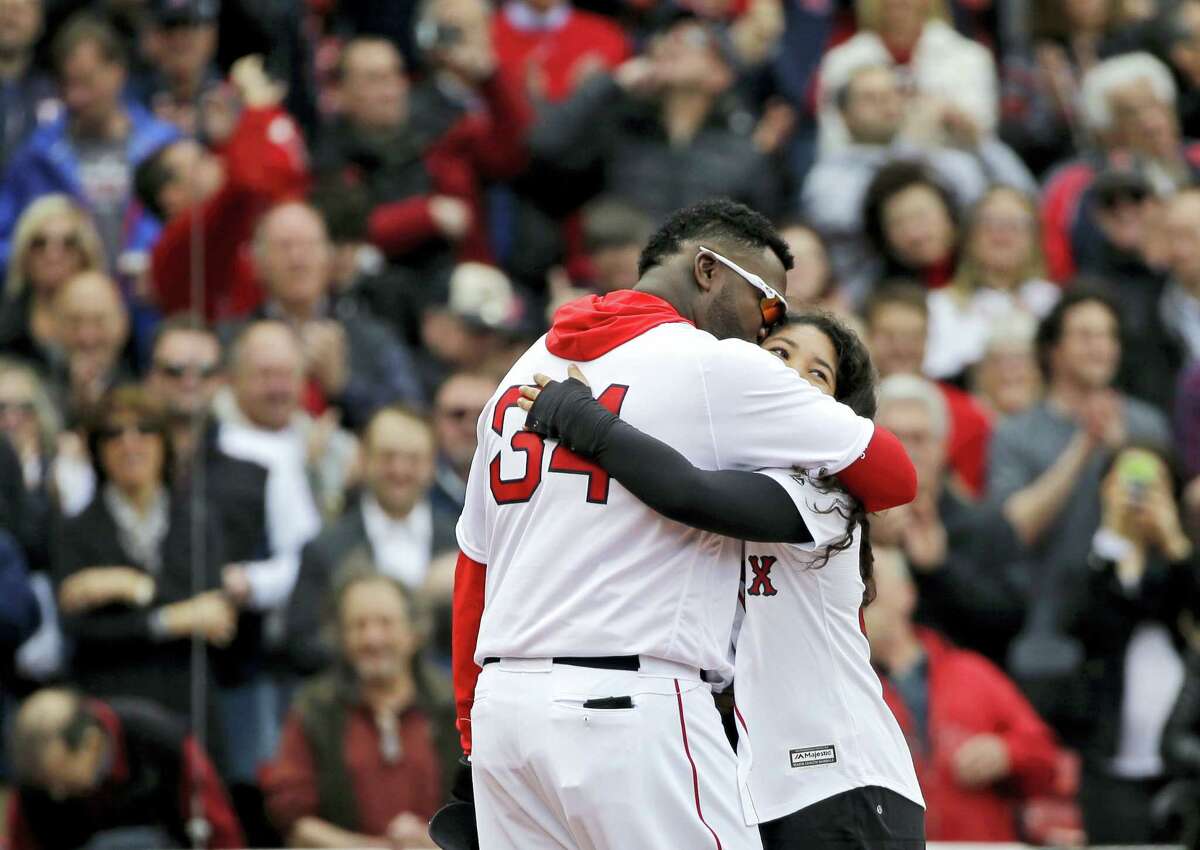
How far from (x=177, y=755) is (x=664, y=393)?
321cm

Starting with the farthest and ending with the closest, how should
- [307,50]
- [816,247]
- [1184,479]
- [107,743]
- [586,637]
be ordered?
[307,50], [816,247], [1184,479], [107,743], [586,637]

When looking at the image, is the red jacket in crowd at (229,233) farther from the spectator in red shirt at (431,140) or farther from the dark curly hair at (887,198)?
the dark curly hair at (887,198)

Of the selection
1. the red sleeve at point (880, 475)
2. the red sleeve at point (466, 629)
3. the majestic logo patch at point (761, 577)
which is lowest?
the red sleeve at point (466, 629)

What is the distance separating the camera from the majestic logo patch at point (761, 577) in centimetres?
436

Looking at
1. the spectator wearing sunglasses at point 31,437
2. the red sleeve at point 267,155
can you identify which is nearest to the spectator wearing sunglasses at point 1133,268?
the red sleeve at point 267,155

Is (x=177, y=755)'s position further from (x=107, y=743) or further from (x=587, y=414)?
(x=587, y=414)

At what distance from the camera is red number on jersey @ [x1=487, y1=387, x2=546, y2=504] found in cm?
417

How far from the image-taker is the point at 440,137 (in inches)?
363

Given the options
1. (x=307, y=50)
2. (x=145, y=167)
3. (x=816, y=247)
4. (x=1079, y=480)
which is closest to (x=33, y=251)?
(x=145, y=167)

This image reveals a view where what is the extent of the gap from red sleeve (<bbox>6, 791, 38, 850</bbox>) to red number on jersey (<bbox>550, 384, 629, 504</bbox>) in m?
3.27

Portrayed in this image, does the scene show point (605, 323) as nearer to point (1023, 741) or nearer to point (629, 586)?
point (629, 586)

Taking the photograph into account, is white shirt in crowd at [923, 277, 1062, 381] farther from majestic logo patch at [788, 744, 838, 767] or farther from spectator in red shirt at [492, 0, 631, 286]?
majestic logo patch at [788, 744, 838, 767]

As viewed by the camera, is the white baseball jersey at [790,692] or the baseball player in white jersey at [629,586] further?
the white baseball jersey at [790,692]

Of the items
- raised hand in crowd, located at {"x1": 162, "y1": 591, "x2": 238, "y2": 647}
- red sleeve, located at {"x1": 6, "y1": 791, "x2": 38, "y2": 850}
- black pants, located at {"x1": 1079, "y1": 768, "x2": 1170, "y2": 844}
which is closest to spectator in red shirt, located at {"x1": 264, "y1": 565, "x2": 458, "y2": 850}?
raised hand in crowd, located at {"x1": 162, "y1": 591, "x2": 238, "y2": 647}
